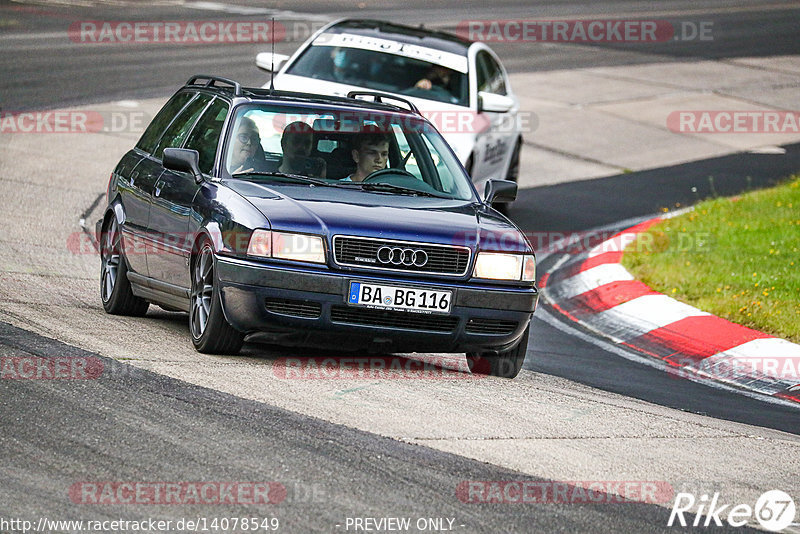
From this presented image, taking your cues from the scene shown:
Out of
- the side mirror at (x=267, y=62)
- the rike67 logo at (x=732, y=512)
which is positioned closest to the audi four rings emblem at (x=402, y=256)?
the rike67 logo at (x=732, y=512)

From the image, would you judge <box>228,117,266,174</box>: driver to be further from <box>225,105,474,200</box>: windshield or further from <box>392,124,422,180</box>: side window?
<box>392,124,422,180</box>: side window

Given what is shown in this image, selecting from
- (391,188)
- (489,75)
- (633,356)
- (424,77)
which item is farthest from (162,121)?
(489,75)

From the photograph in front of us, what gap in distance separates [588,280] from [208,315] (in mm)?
5273

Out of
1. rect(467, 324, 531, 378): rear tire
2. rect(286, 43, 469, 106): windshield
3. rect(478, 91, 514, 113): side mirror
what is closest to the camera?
rect(467, 324, 531, 378): rear tire

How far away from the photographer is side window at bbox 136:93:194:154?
944 cm

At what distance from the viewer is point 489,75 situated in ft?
50.1

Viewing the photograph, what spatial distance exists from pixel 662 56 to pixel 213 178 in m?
23.0

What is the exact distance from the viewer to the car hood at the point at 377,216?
733 cm

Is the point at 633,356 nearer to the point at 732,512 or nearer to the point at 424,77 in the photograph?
the point at 732,512

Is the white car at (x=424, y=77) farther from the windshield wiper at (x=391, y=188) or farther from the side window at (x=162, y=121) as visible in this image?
the windshield wiper at (x=391, y=188)

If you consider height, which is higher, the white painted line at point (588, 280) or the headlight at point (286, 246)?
the headlight at point (286, 246)

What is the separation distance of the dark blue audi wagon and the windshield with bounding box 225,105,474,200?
1 cm

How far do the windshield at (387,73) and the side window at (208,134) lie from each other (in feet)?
17.3

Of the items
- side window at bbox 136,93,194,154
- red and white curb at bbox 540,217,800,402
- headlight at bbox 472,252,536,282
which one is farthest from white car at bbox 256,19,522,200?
headlight at bbox 472,252,536,282
